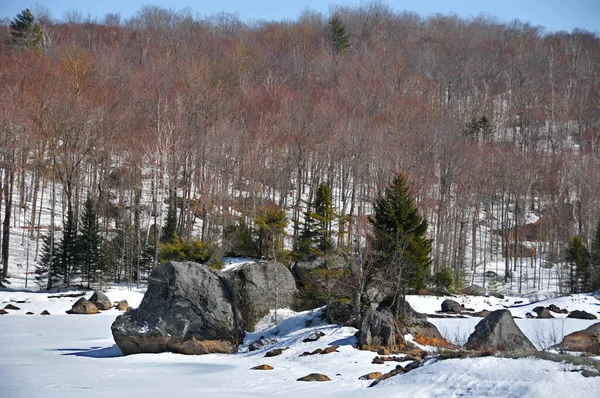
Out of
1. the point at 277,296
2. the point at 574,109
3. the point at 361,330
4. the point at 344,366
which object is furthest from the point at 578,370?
the point at 574,109

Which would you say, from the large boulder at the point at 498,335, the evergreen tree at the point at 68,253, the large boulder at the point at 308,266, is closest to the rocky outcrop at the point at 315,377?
the large boulder at the point at 498,335

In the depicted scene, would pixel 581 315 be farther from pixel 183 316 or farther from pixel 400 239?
pixel 183 316

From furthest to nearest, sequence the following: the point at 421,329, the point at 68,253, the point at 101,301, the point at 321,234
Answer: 1. the point at 68,253
2. the point at 321,234
3. the point at 101,301
4. the point at 421,329

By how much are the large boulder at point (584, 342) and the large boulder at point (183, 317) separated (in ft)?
34.5

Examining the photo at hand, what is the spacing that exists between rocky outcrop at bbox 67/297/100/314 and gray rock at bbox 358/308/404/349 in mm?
14810

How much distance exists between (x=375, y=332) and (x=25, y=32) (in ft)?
197

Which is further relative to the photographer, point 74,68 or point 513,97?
point 513,97

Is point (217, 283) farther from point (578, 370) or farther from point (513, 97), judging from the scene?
point (513, 97)

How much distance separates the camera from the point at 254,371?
16828 mm

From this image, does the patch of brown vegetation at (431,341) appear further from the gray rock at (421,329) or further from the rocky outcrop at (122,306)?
the rocky outcrop at (122,306)

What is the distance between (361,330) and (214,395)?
7.77m

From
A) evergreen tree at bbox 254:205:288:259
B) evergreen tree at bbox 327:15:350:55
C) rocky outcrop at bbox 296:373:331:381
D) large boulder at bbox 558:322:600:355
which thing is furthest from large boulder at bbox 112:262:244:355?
evergreen tree at bbox 327:15:350:55

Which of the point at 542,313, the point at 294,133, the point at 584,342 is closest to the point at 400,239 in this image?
the point at 584,342

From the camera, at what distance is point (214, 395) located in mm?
13180
